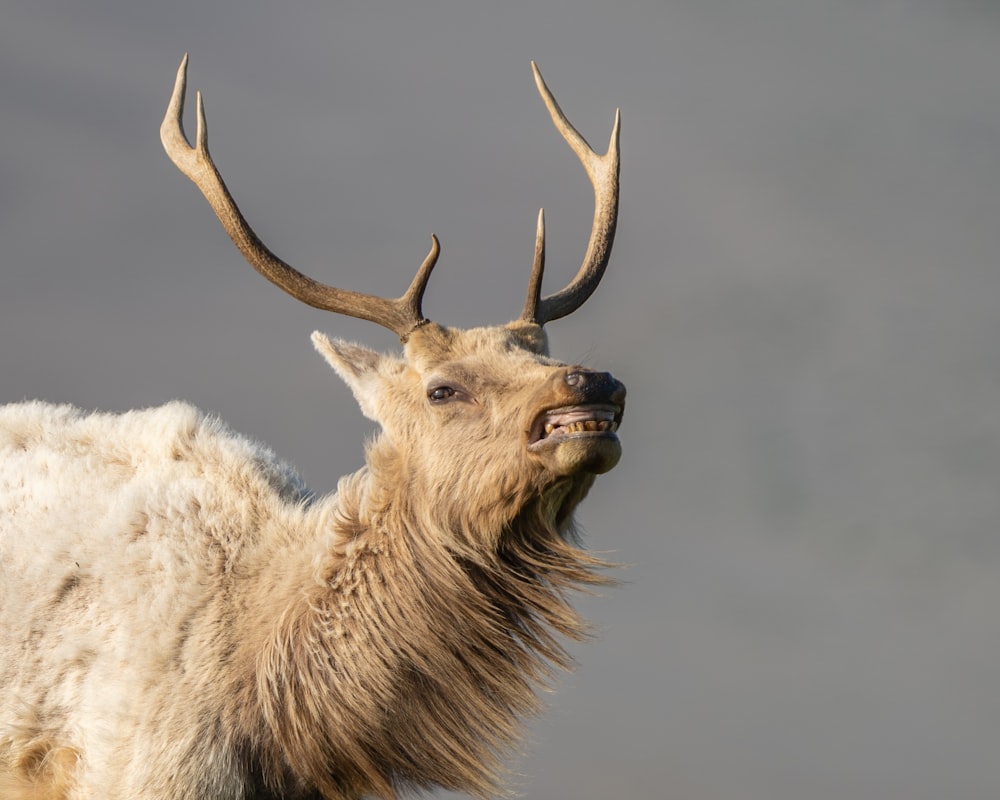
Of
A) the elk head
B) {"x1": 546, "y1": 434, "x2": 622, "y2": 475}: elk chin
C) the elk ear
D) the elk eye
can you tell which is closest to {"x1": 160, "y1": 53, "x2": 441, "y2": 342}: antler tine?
the elk head

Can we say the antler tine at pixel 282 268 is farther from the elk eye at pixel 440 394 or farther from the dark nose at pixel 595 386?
the dark nose at pixel 595 386

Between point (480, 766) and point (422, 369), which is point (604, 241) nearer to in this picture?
point (422, 369)

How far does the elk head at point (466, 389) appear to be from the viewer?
7.01 meters

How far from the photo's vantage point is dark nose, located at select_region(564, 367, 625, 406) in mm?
6938

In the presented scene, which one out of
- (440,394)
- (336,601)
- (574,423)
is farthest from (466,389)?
(336,601)

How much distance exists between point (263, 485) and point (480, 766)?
6.90 ft

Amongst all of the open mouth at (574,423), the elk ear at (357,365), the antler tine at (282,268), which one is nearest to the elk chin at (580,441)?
the open mouth at (574,423)

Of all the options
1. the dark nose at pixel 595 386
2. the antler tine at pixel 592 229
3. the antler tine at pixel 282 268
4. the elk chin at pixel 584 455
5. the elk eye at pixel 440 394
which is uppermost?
the antler tine at pixel 592 229

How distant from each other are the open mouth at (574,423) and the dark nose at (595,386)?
0.04 metres

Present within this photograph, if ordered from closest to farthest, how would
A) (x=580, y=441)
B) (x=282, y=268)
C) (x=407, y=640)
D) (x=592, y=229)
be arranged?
1. (x=580, y=441)
2. (x=407, y=640)
3. (x=282, y=268)
4. (x=592, y=229)

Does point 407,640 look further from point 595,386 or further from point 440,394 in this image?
point 595,386

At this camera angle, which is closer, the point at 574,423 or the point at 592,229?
the point at 574,423

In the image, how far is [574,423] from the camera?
6969 mm

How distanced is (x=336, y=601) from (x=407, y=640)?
1.49ft
